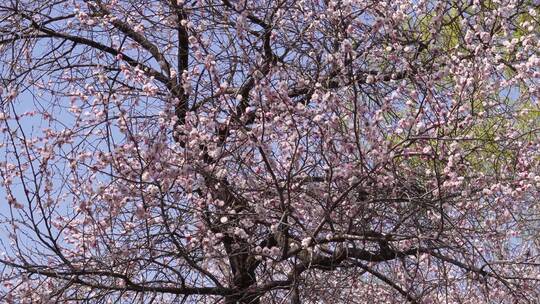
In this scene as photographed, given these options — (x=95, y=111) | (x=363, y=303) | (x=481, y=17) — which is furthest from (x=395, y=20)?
(x=95, y=111)

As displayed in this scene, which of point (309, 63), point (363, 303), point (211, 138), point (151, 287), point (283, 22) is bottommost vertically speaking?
point (151, 287)

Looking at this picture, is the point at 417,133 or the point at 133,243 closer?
the point at 417,133

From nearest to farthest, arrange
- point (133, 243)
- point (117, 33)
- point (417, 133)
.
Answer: point (417, 133) → point (133, 243) → point (117, 33)

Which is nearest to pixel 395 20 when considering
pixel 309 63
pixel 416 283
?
pixel 309 63

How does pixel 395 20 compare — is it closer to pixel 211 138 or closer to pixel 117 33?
pixel 211 138

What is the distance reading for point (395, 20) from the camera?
632 centimetres

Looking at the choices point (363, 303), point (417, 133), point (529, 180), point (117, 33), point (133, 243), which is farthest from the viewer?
point (117, 33)

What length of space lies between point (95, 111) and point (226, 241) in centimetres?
205

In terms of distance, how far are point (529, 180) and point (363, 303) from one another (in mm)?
1884

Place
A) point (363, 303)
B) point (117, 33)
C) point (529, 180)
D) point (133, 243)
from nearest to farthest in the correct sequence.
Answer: point (133, 243) < point (529, 180) < point (363, 303) < point (117, 33)

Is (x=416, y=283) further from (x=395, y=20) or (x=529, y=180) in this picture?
(x=395, y=20)

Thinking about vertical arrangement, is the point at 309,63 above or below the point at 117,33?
below

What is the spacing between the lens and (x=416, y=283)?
6539mm

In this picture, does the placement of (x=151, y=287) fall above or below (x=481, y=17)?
below
